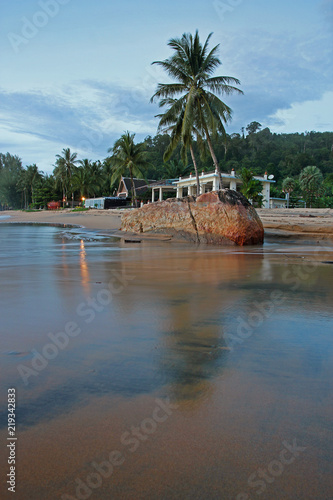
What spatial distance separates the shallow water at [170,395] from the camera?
3.82 ft

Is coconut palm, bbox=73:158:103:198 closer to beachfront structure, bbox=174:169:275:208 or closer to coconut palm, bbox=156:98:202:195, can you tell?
beachfront structure, bbox=174:169:275:208

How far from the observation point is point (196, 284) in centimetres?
434

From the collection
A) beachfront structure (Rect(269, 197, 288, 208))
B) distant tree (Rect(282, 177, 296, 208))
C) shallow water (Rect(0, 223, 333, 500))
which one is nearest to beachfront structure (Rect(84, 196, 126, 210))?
beachfront structure (Rect(269, 197, 288, 208))

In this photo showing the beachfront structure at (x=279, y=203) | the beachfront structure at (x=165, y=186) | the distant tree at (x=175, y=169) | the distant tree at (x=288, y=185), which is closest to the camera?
the beachfront structure at (x=165, y=186)

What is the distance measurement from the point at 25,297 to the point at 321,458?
2998mm

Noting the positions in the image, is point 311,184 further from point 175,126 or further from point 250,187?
point 175,126

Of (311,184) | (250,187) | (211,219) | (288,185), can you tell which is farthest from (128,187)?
(211,219)

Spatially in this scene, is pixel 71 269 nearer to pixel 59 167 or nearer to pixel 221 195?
pixel 221 195

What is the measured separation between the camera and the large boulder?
11008 mm

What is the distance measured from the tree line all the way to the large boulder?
9419 mm

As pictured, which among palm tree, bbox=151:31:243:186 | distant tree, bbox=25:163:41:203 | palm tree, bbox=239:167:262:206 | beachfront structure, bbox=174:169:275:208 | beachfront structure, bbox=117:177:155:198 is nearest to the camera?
palm tree, bbox=151:31:243:186

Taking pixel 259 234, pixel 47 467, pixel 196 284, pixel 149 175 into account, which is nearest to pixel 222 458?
pixel 47 467

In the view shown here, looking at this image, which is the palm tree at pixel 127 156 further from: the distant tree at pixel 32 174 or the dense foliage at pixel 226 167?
the distant tree at pixel 32 174

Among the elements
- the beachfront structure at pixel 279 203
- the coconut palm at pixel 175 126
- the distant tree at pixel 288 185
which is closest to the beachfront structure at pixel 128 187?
the beachfront structure at pixel 279 203
